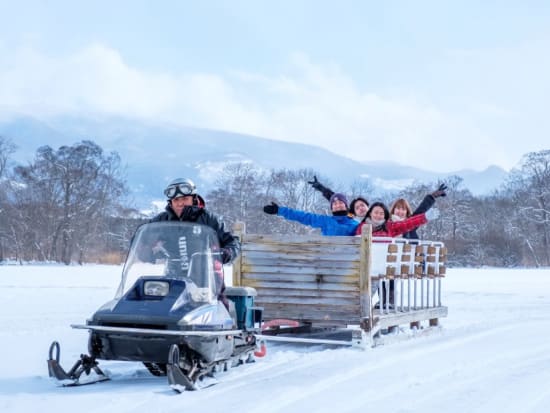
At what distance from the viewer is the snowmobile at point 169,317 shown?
6.10 m

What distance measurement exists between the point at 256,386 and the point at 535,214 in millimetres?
63506

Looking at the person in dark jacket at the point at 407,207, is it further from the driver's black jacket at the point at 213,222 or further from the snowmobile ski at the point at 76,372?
the snowmobile ski at the point at 76,372

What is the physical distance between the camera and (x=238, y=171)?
68312 millimetres

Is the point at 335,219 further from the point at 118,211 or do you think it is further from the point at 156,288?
the point at 118,211

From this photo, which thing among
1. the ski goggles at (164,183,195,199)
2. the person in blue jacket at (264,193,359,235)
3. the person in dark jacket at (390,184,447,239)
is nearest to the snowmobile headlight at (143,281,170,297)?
the ski goggles at (164,183,195,199)

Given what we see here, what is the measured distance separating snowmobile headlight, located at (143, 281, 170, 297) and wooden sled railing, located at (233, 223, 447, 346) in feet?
10.5

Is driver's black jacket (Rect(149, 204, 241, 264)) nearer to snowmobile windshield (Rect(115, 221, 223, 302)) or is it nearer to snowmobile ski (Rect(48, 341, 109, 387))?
snowmobile windshield (Rect(115, 221, 223, 302))

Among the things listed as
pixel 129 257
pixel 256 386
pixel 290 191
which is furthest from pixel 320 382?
pixel 290 191

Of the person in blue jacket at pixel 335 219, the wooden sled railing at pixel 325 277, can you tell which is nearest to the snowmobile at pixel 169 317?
the wooden sled railing at pixel 325 277

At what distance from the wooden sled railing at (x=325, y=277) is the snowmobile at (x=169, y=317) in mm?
2215

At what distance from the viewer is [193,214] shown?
277 inches

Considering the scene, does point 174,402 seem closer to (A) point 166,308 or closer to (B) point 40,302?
(A) point 166,308

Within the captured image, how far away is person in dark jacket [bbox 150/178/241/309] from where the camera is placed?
275 inches

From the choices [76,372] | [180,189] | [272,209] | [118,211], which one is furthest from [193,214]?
[118,211]
